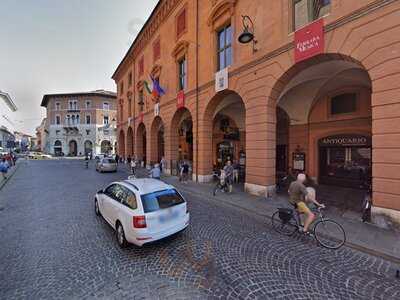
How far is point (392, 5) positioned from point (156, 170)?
1126 cm

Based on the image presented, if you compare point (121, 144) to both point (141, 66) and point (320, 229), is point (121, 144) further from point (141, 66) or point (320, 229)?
point (320, 229)

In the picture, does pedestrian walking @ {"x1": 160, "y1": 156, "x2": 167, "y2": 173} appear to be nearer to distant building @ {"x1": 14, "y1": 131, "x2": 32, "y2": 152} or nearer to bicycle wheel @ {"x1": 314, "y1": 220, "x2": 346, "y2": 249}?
bicycle wheel @ {"x1": 314, "y1": 220, "x2": 346, "y2": 249}

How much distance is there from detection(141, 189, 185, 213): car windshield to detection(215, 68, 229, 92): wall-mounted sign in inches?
315

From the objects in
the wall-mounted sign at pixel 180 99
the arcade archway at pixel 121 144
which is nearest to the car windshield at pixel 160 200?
the wall-mounted sign at pixel 180 99

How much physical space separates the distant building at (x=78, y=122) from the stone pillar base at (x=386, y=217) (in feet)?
199

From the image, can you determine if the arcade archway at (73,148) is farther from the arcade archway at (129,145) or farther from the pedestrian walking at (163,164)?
the pedestrian walking at (163,164)

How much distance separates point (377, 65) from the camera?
5969mm

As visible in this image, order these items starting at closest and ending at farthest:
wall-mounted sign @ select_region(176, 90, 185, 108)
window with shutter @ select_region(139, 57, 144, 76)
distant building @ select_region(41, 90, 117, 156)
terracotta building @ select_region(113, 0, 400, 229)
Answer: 1. terracotta building @ select_region(113, 0, 400, 229)
2. wall-mounted sign @ select_region(176, 90, 185, 108)
3. window with shutter @ select_region(139, 57, 144, 76)
4. distant building @ select_region(41, 90, 117, 156)

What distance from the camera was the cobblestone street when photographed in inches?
132

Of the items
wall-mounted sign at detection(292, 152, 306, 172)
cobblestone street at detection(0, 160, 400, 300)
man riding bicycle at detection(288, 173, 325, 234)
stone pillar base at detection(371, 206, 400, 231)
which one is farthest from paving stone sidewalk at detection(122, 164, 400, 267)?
wall-mounted sign at detection(292, 152, 306, 172)

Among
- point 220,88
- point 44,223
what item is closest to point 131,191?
point 44,223

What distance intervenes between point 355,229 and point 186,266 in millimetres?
5002

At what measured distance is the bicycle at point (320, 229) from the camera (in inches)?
200

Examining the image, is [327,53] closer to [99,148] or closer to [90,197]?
[90,197]
